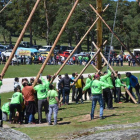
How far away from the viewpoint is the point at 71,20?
66.5 metres

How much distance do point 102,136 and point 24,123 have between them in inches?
309

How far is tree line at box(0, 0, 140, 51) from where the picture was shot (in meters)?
65.4

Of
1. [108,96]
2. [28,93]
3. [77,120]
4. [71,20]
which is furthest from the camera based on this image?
[71,20]

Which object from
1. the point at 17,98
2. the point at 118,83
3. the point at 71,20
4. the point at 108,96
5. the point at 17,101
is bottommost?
the point at 108,96

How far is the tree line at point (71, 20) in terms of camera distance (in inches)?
2576

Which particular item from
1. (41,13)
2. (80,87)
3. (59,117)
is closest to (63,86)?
(80,87)

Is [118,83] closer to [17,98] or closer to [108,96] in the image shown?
[108,96]

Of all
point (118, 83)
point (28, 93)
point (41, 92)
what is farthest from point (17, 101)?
point (118, 83)

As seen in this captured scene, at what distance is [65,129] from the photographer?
13789mm

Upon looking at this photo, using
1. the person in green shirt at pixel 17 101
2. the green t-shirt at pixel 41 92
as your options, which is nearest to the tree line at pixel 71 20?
the green t-shirt at pixel 41 92

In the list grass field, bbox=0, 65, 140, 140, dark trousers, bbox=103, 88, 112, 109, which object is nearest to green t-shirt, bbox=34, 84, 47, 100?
grass field, bbox=0, 65, 140, 140

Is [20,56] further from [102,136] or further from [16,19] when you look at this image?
[102,136]

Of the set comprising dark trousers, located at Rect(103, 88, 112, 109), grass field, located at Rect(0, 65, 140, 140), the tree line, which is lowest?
grass field, located at Rect(0, 65, 140, 140)

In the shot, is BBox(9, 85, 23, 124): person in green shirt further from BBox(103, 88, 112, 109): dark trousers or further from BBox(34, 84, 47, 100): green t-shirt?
BBox(103, 88, 112, 109): dark trousers
